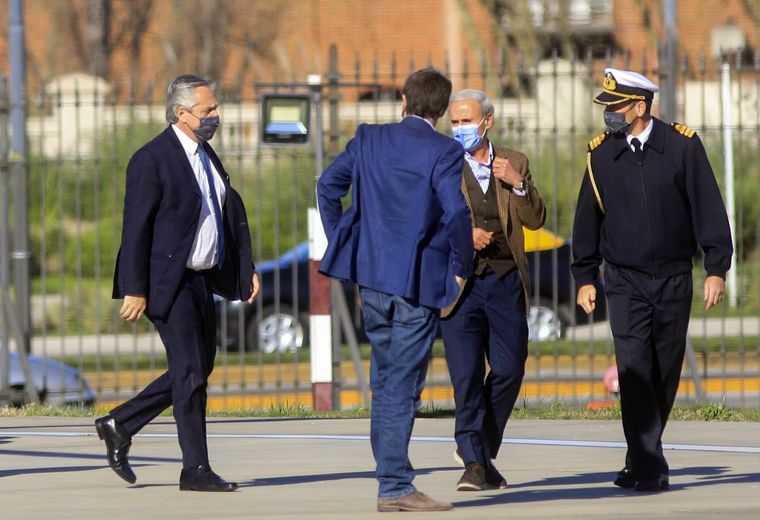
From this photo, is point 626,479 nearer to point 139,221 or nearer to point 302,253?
point 139,221

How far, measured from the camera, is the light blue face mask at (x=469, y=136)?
716 cm

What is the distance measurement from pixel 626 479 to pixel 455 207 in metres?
1.53

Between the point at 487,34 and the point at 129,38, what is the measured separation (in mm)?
7391

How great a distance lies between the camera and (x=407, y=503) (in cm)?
626

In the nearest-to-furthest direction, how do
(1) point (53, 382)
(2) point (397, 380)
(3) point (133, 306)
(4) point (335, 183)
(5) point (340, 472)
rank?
(2) point (397, 380)
(4) point (335, 183)
(3) point (133, 306)
(5) point (340, 472)
(1) point (53, 382)

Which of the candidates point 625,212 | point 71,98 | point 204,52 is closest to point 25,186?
point 625,212

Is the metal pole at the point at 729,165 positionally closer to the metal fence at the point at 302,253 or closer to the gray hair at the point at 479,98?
the metal fence at the point at 302,253

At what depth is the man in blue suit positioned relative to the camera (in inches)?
245

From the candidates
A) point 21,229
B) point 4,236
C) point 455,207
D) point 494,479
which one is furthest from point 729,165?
point 455,207

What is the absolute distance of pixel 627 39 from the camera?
36.7m

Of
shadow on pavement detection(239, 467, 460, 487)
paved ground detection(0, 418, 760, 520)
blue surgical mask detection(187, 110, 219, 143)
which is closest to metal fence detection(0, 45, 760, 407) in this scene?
paved ground detection(0, 418, 760, 520)

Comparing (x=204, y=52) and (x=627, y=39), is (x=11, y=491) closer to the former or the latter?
(x=204, y=52)

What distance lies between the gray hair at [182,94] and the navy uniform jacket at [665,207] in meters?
1.69

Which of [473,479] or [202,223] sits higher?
[202,223]
